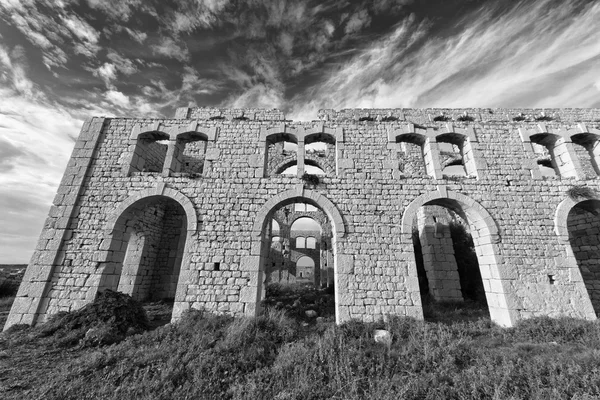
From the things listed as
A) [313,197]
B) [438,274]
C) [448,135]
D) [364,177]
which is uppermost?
[448,135]

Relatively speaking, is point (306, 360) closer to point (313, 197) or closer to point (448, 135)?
point (313, 197)

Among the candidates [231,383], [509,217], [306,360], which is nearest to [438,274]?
[509,217]

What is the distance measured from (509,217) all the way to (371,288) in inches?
206

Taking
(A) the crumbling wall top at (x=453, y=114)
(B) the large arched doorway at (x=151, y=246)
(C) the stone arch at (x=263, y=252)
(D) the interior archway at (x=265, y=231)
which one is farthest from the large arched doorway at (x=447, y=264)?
(B) the large arched doorway at (x=151, y=246)

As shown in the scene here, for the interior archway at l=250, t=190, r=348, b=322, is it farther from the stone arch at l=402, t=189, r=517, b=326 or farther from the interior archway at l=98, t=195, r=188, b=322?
the interior archway at l=98, t=195, r=188, b=322

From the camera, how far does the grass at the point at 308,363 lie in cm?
374

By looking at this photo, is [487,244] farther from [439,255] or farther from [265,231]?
[265,231]

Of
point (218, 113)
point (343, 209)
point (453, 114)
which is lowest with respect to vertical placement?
point (343, 209)

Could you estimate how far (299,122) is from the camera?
9.21 meters

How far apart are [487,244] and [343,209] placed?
4.76 m

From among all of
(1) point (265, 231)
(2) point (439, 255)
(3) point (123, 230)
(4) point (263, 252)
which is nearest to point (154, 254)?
(3) point (123, 230)

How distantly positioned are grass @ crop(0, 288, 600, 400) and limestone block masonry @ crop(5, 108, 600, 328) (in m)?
0.88

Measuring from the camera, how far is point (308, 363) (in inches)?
177

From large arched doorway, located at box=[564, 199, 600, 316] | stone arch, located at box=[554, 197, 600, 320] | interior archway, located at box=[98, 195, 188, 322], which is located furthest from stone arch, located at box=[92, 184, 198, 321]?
large arched doorway, located at box=[564, 199, 600, 316]
